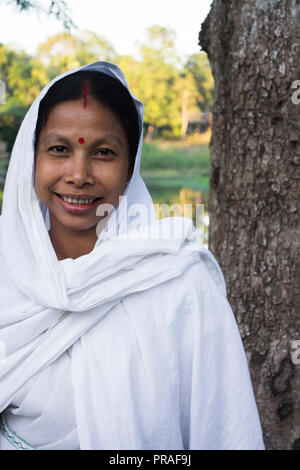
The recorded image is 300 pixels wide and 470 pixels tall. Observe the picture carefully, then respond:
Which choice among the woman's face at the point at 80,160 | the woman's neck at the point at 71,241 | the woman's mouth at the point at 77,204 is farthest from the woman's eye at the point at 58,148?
the woman's neck at the point at 71,241

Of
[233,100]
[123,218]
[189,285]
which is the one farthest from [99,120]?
[233,100]

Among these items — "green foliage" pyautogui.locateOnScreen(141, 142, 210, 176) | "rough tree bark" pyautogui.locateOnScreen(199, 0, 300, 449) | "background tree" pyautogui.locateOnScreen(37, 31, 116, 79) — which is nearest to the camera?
"rough tree bark" pyautogui.locateOnScreen(199, 0, 300, 449)

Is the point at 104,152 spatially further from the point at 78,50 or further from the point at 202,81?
the point at 202,81

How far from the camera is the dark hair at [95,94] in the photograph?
1.32m

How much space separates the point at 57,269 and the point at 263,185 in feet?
4.18

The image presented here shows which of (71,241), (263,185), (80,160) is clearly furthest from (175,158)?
(80,160)

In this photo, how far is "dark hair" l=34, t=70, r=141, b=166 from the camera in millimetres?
1323

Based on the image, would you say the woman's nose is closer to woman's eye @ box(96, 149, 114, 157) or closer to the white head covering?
woman's eye @ box(96, 149, 114, 157)

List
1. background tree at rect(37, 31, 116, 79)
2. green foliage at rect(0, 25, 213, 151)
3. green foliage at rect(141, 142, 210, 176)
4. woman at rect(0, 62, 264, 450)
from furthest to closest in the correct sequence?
green foliage at rect(0, 25, 213, 151)
green foliage at rect(141, 142, 210, 176)
background tree at rect(37, 31, 116, 79)
woman at rect(0, 62, 264, 450)

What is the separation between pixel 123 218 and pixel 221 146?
121 cm

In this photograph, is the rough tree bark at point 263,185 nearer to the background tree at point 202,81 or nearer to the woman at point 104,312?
the woman at point 104,312

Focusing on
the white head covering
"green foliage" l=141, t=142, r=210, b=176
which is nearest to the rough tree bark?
the white head covering

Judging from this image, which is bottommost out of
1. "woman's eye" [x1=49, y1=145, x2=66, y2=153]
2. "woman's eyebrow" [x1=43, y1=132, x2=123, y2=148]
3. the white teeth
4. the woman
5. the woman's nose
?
the woman
